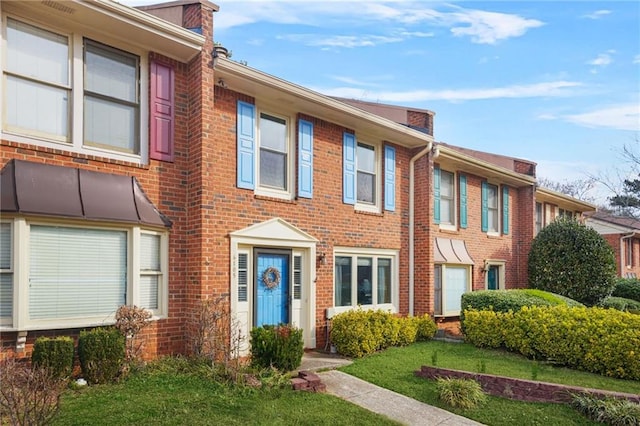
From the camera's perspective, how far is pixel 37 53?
Answer: 6727mm

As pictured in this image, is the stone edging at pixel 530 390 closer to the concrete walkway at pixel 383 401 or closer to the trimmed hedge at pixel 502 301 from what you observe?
the concrete walkway at pixel 383 401

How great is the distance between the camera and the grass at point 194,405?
5355mm

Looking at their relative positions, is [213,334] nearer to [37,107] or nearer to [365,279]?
[37,107]

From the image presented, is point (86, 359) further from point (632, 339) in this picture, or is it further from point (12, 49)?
point (632, 339)

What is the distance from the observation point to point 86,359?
6.41 m

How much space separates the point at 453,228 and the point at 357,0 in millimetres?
8015

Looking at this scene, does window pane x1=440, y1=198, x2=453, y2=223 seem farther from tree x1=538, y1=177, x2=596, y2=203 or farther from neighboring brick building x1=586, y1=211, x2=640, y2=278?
tree x1=538, y1=177, x2=596, y2=203

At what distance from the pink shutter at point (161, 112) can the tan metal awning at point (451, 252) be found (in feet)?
26.9

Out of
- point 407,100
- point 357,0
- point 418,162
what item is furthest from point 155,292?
point 407,100

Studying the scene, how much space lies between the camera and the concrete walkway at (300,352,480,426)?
6.30m

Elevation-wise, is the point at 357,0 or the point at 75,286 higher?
the point at 357,0

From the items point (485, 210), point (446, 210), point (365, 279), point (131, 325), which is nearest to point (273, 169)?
point (365, 279)

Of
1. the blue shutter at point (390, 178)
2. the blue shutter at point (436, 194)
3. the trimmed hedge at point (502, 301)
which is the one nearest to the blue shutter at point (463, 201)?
the blue shutter at point (436, 194)

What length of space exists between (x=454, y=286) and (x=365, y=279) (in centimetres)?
377
